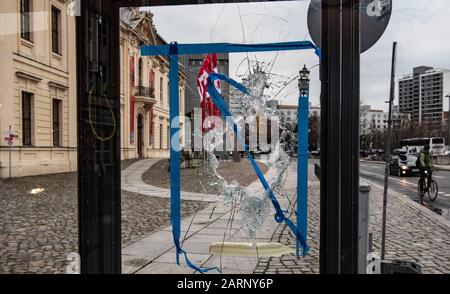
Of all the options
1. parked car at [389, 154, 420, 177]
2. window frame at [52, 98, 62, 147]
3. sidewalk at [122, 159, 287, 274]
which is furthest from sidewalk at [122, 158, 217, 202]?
parked car at [389, 154, 420, 177]

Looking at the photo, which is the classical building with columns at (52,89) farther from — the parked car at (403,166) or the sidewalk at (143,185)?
the parked car at (403,166)

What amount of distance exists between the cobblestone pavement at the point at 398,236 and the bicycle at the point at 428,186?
204 millimetres

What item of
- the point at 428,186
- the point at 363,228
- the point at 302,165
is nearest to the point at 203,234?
the point at 302,165

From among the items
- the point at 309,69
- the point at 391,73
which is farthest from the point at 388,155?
the point at 309,69

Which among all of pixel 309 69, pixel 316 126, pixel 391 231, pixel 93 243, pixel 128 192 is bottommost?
pixel 391 231

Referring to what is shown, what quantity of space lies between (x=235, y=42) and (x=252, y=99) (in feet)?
1.22

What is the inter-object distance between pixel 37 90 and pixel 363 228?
2.12m

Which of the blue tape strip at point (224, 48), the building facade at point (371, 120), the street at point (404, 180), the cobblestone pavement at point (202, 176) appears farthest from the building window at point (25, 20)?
the street at point (404, 180)

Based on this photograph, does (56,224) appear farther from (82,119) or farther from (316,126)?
(316,126)

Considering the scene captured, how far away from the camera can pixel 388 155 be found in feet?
7.70

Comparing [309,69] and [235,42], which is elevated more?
[235,42]

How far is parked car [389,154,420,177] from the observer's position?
7.65ft

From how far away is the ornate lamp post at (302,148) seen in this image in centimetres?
217
